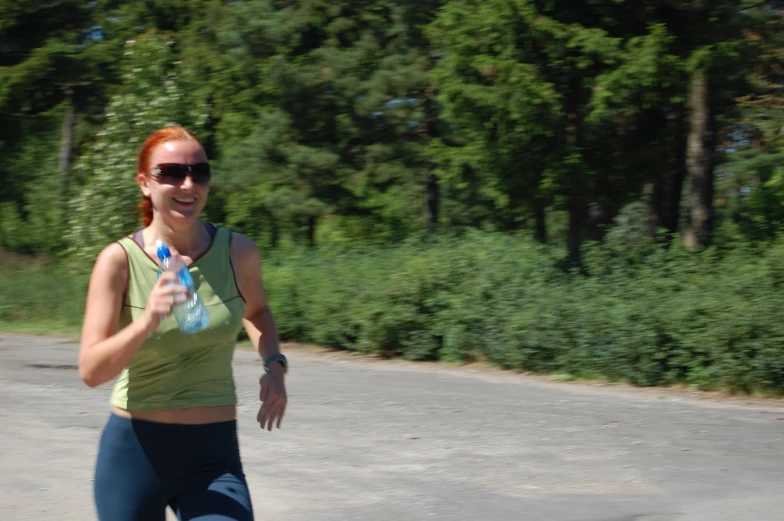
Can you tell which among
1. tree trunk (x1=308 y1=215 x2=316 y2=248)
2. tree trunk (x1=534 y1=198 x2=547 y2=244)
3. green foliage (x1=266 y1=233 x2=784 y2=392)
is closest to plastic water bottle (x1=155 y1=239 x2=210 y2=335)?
green foliage (x1=266 y1=233 x2=784 y2=392)

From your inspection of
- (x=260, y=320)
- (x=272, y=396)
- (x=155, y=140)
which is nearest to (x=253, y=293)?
(x=260, y=320)

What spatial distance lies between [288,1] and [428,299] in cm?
1531

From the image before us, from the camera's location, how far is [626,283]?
12.9 meters

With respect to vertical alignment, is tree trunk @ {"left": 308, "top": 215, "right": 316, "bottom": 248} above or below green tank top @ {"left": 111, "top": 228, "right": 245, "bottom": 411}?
below

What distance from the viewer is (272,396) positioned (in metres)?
3.19

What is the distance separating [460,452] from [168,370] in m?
5.29

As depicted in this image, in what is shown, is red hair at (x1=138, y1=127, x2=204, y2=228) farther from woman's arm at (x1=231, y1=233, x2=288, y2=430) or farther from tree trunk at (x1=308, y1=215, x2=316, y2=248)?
tree trunk at (x1=308, y1=215, x2=316, y2=248)

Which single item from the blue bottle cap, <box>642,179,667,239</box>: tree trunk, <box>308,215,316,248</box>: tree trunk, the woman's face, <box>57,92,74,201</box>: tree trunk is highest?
the woman's face

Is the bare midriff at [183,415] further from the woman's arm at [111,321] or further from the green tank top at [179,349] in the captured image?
the woman's arm at [111,321]

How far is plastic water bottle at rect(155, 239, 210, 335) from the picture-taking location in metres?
2.81

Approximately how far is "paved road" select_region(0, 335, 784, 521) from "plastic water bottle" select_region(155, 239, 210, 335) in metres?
3.47

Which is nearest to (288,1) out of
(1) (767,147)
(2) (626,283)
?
(1) (767,147)

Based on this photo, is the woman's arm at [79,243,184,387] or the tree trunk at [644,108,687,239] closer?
the woman's arm at [79,243,184,387]

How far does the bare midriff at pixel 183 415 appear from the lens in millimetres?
2943
